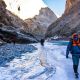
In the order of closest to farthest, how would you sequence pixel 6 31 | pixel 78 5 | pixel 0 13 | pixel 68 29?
pixel 6 31 < pixel 0 13 < pixel 68 29 < pixel 78 5

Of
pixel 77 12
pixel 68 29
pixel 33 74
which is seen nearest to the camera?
pixel 33 74

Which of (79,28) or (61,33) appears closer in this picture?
(79,28)

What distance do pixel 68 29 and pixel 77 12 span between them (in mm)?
14284

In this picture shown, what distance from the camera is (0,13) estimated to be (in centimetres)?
6581

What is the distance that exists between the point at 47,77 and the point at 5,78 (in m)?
1.84

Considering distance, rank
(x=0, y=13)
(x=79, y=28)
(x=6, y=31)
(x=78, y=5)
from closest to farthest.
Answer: (x=6, y=31) → (x=0, y=13) → (x=79, y=28) → (x=78, y=5)

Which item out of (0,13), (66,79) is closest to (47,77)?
(66,79)

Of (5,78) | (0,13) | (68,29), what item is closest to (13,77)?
(5,78)

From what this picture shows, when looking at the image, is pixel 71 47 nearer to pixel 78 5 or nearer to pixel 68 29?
pixel 68 29

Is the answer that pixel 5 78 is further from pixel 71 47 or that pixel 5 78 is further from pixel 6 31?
pixel 6 31

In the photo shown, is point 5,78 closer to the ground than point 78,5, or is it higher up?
closer to the ground

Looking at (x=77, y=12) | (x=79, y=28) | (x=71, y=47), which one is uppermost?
(x=77, y=12)

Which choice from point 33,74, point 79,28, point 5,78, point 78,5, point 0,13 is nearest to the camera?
point 5,78

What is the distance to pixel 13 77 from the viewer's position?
1126 cm
